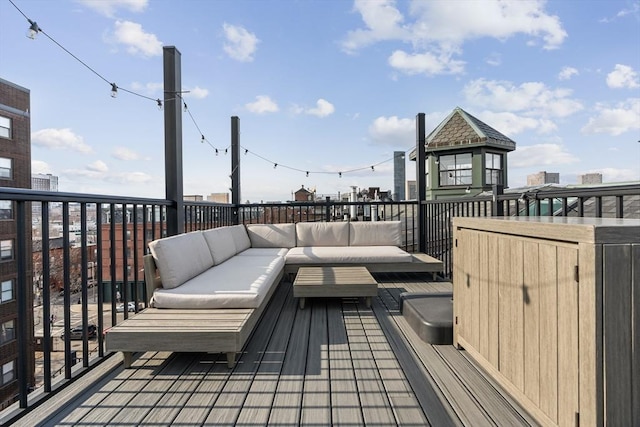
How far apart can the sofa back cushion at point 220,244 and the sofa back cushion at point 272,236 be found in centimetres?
84

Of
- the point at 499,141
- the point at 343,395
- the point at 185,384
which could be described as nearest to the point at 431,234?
the point at 343,395

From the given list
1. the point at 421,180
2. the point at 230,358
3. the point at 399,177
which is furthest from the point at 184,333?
the point at 399,177

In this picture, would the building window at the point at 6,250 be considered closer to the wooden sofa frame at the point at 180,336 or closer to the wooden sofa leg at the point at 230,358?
the wooden sofa frame at the point at 180,336

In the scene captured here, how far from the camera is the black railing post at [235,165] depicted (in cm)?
592

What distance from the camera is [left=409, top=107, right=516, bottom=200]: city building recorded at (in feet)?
46.8

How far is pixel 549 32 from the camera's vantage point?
322 inches

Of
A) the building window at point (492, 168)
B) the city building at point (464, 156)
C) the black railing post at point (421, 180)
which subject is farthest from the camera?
the building window at point (492, 168)

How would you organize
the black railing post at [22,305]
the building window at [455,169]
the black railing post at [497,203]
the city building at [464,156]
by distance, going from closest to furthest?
1. the black railing post at [22,305]
2. the black railing post at [497,203]
3. the city building at [464,156]
4. the building window at [455,169]

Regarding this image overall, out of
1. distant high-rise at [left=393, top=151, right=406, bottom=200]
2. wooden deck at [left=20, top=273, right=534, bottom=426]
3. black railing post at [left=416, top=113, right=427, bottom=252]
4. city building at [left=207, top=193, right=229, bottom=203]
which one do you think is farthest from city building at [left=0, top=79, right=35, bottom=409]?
distant high-rise at [left=393, top=151, right=406, bottom=200]

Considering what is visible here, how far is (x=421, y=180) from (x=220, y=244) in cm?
338

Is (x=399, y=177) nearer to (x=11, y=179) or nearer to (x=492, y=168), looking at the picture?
(x=492, y=168)

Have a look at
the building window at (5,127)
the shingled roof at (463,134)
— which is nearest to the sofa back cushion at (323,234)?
the building window at (5,127)

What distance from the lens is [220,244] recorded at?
3.78 m

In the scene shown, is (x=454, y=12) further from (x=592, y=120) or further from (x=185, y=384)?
(x=592, y=120)
